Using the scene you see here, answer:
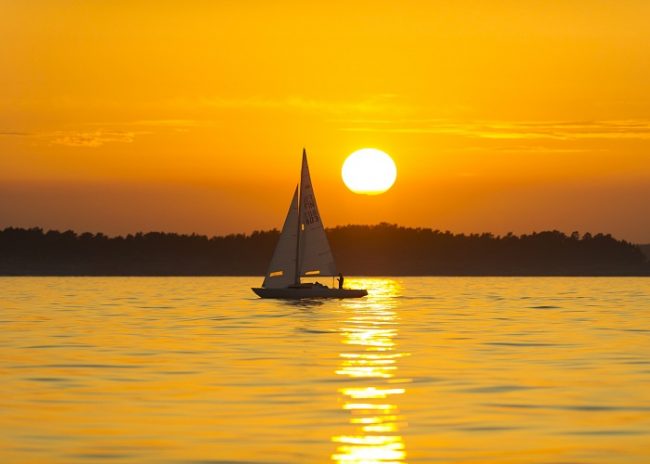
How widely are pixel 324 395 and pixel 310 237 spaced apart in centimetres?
6817

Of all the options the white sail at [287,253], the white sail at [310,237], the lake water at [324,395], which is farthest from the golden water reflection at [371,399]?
the white sail at [310,237]

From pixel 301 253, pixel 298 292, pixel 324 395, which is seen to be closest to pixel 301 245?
pixel 301 253

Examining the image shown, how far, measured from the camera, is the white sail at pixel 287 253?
4080 inches

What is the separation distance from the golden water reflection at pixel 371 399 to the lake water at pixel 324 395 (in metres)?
0.08

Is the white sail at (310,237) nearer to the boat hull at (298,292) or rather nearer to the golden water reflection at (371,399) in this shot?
the boat hull at (298,292)

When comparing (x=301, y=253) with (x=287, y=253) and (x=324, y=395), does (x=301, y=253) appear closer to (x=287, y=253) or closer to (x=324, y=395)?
(x=287, y=253)

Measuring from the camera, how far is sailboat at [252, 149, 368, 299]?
10356 cm

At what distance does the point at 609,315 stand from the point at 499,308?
61.4ft

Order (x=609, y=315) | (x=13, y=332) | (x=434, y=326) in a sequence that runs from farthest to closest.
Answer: (x=609, y=315) < (x=434, y=326) < (x=13, y=332)

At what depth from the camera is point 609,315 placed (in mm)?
87000

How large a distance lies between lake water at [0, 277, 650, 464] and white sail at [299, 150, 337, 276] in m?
34.1

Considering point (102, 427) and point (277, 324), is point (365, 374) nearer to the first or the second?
point (102, 427)

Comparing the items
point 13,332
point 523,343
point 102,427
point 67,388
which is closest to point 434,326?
point 523,343

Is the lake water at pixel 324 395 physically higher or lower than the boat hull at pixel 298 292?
lower
